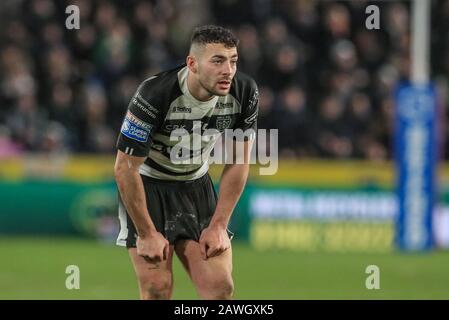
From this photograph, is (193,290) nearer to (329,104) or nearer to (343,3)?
(329,104)

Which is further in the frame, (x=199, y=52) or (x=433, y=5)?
(x=433, y=5)

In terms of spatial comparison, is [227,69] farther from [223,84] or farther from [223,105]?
[223,105]

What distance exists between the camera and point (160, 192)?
8.09 metres

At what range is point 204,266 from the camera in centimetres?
776

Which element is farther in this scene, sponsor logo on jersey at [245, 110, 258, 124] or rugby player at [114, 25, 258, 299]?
sponsor logo on jersey at [245, 110, 258, 124]

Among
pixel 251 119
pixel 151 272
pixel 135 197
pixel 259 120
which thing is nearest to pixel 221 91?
pixel 251 119

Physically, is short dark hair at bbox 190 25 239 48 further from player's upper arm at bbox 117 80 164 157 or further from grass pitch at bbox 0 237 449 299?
grass pitch at bbox 0 237 449 299

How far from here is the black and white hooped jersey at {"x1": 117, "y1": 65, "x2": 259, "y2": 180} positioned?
25.0 feet

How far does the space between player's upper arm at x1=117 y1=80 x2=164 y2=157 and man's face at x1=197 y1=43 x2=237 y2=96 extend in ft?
1.24

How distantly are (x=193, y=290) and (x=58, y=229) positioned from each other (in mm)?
4932

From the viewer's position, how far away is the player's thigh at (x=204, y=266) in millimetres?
7727

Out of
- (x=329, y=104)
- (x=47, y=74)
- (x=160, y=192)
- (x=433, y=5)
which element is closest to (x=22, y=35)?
(x=47, y=74)

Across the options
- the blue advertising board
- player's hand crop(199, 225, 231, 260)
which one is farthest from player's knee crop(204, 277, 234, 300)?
the blue advertising board

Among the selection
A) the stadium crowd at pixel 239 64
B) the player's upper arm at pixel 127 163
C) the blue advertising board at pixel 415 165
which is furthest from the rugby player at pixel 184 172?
the stadium crowd at pixel 239 64
